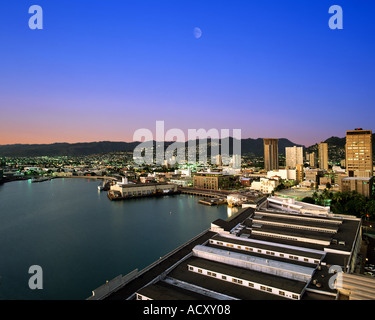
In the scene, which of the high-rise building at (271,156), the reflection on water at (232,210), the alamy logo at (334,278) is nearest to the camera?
the alamy logo at (334,278)

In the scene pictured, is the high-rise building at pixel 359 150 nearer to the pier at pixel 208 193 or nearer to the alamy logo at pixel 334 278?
the pier at pixel 208 193

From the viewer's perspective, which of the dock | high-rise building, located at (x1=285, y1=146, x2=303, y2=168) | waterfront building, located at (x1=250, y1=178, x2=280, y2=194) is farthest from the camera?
high-rise building, located at (x1=285, y1=146, x2=303, y2=168)

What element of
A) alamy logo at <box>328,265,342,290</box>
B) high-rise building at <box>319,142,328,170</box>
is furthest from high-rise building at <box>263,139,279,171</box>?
alamy logo at <box>328,265,342,290</box>

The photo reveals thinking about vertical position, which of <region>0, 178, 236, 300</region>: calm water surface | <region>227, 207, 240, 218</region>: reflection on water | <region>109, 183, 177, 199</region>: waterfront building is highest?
<region>109, 183, 177, 199</region>: waterfront building

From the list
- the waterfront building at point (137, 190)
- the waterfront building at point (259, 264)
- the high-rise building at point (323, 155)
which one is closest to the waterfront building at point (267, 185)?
the waterfront building at point (137, 190)

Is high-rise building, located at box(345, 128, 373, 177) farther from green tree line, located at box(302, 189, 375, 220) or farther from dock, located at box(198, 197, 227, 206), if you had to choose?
dock, located at box(198, 197, 227, 206)

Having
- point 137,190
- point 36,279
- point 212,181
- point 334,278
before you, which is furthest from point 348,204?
point 137,190

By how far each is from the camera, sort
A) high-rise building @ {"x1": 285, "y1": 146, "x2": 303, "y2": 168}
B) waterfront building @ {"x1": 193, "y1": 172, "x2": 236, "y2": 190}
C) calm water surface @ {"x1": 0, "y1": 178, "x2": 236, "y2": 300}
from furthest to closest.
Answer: high-rise building @ {"x1": 285, "y1": 146, "x2": 303, "y2": 168}
waterfront building @ {"x1": 193, "y1": 172, "x2": 236, "y2": 190}
calm water surface @ {"x1": 0, "y1": 178, "x2": 236, "y2": 300}
